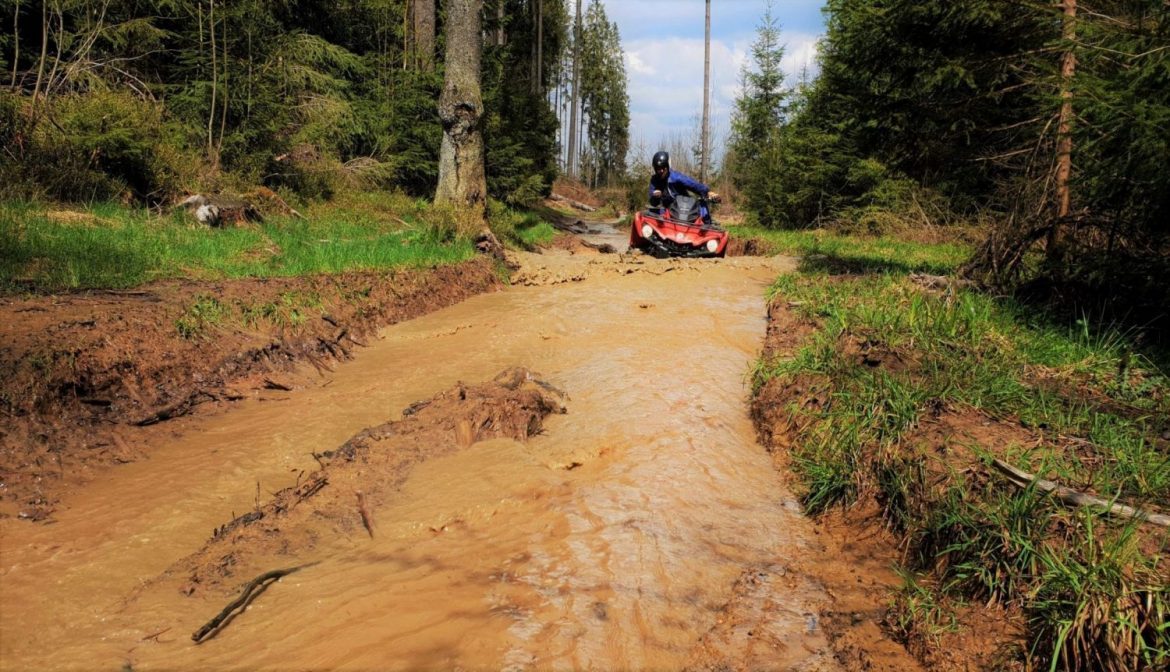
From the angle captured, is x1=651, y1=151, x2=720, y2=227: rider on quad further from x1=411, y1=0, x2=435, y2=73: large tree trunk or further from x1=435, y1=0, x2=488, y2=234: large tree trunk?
x1=411, y1=0, x2=435, y2=73: large tree trunk

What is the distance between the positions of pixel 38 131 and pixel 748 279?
32.9 ft

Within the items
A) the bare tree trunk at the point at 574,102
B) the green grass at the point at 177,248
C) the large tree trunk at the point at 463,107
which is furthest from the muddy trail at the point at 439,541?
the bare tree trunk at the point at 574,102

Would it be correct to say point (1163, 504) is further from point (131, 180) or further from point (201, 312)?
point (131, 180)

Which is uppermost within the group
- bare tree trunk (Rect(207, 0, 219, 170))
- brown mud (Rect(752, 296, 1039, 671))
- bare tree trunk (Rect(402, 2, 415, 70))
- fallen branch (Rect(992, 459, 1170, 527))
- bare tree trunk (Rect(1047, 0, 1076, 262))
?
bare tree trunk (Rect(402, 2, 415, 70))

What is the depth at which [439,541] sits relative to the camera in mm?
2777

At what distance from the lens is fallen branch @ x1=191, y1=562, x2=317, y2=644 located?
6.99 feet

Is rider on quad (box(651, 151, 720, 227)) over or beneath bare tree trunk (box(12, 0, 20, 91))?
beneath

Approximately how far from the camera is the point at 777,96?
92.0 ft

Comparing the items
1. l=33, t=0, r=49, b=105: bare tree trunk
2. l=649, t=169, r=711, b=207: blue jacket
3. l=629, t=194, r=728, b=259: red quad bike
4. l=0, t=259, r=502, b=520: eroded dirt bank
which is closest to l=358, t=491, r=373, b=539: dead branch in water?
l=0, t=259, r=502, b=520: eroded dirt bank

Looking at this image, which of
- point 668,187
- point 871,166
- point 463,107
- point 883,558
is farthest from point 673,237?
point 883,558

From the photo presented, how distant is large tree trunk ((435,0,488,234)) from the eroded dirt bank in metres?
5.67

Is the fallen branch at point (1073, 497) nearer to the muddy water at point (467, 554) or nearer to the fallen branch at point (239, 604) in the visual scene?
the muddy water at point (467, 554)

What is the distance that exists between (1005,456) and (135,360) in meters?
5.06

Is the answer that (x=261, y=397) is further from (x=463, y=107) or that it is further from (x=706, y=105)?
(x=706, y=105)
